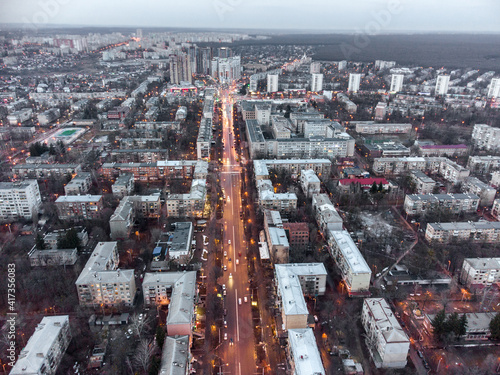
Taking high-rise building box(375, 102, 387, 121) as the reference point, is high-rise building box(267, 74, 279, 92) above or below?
above

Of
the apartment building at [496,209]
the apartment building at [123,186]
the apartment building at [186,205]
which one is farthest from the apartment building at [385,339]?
the apartment building at [123,186]

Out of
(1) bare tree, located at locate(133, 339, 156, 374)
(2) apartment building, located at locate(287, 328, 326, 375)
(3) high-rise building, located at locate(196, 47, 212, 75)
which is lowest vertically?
(1) bare tree, located at locate(133, 339, 156, 374)

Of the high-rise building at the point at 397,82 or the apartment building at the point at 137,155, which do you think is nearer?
the apartment building at the point at 137,155

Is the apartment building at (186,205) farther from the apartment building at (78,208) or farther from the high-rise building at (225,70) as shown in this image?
the high-rise building at (225,70)

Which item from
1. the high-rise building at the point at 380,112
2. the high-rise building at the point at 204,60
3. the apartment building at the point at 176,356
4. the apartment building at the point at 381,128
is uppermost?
the high-rise building at the point at 204,60

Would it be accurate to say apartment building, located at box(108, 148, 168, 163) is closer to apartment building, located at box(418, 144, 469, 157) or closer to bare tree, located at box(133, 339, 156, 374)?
bare tree, located at box(133, 339, 156, 374)

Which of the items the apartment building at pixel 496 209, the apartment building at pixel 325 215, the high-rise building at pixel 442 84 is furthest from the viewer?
the high-rise building at pixel 442 84

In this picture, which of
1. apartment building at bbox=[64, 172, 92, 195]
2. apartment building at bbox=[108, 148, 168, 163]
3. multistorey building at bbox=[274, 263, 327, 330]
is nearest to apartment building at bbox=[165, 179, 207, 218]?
apartment building at bbox=[64, 172, 92, 195]
